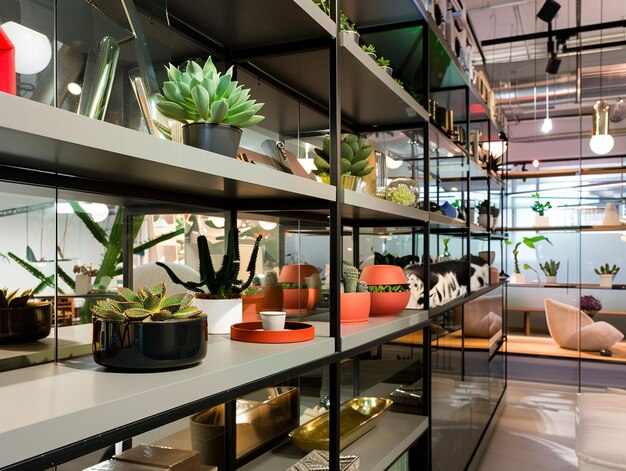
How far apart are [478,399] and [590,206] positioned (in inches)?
134

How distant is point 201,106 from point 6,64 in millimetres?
359

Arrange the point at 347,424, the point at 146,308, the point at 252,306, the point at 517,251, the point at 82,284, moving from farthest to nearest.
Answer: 1. the point at 517,251
2. the point at 347,424
3. the point at 252,306
4. the point at 82,284
5. the point at 146,308

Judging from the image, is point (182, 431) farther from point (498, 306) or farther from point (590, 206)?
point (590, 206)

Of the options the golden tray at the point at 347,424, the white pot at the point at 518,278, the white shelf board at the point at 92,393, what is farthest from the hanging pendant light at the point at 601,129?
the white shelf board at the point at 92,393

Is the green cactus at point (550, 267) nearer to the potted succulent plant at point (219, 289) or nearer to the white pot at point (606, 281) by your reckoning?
the white pot at point (606, 281)

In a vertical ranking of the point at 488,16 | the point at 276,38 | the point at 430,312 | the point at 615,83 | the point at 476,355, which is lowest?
the point at 476,355

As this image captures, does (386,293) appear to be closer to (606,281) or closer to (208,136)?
(208,136)

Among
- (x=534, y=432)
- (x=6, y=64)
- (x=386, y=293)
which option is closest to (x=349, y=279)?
(x=386, y=293)

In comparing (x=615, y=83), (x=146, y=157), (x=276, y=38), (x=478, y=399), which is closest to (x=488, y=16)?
(x=615, y=83)

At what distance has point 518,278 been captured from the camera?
23.1 ft

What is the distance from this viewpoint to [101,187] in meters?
1.23

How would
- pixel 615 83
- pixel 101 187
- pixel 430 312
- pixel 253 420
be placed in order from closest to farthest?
1. pixel 101 187
2. pixel 253 420
3. pixel 430 312
4. pixel 615 83

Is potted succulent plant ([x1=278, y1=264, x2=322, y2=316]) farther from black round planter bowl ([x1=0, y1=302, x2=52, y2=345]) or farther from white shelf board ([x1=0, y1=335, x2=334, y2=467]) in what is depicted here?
black round planter bowl ([x1=0, y1=302, x2=52, y2=345])

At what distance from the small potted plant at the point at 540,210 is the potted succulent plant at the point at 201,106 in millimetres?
6411
